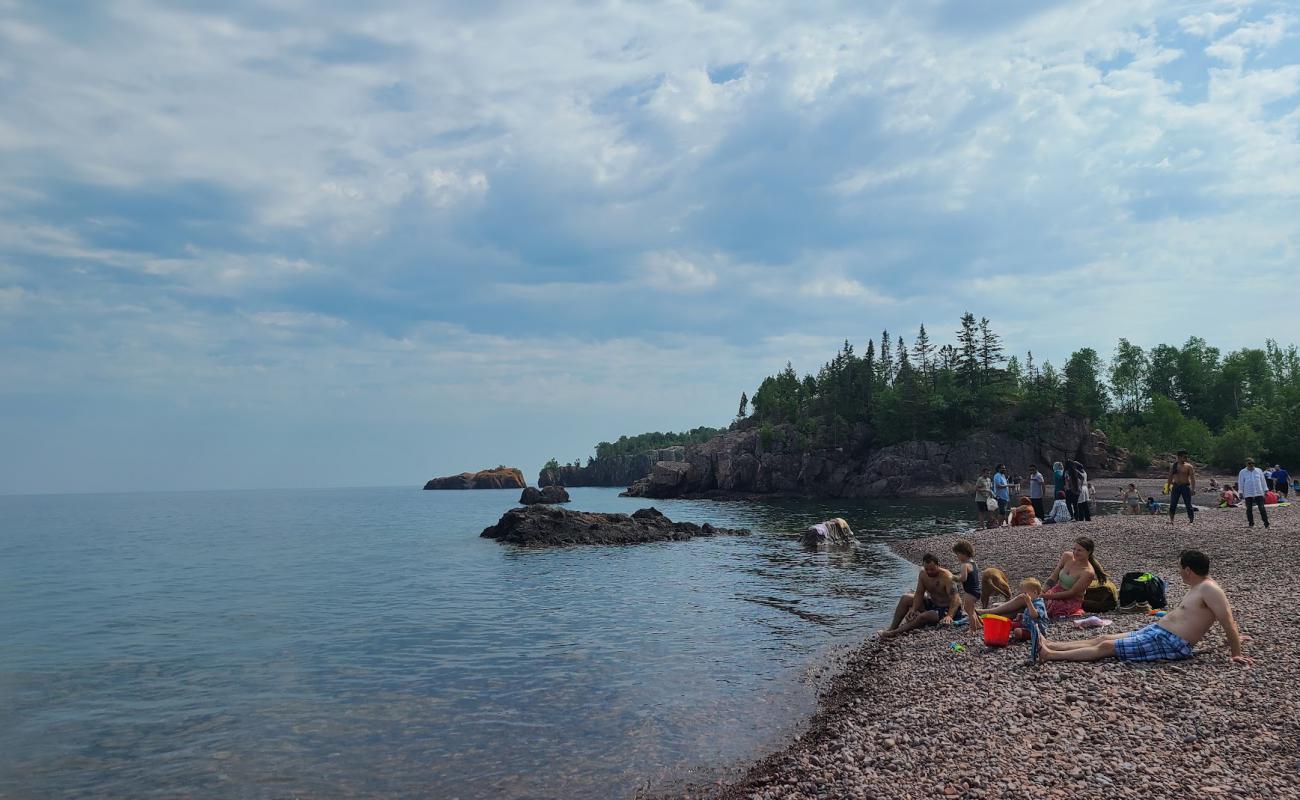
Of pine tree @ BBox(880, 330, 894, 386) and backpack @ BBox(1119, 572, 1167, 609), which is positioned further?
pine tree @ BBox(880, 330, 894, 386)

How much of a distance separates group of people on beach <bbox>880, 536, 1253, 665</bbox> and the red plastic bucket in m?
0.29

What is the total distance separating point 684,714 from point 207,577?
1393 inches

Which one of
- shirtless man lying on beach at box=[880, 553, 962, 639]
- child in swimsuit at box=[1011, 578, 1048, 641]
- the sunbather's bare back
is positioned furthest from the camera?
shirtless man lying on beach at box=[880, 553, 962, 639]

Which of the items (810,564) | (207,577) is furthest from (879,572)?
(207,577)

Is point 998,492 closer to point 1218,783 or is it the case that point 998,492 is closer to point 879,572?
point 879,572

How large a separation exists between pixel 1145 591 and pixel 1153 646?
18.0 ft

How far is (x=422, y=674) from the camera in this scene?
17.2m

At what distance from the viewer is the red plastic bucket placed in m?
14.4

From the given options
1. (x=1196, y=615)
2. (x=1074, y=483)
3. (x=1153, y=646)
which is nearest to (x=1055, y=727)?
(x=1153, y=646)

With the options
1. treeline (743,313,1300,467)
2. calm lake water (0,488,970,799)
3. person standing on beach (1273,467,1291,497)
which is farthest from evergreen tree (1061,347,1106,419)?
calm lake water (0,488,970,799)

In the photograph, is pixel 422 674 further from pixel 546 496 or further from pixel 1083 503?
pixel 546 496

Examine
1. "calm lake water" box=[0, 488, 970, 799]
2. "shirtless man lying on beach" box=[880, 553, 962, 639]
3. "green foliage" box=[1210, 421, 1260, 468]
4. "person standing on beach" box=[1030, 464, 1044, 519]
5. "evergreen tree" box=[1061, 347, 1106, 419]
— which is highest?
"evergreen tree" box=[1061, 347, 1106, 419]

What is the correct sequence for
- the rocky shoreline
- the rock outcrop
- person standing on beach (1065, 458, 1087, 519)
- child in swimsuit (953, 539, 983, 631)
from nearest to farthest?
the rocky shoreline < child in swimsuit (953, 539, 983, 631) < person standing on beach (1065, 458, 1087, 519) < the rock outcrop

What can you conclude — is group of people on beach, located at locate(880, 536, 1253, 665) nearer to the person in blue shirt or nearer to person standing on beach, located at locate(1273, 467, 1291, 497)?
the person in blue shirt
